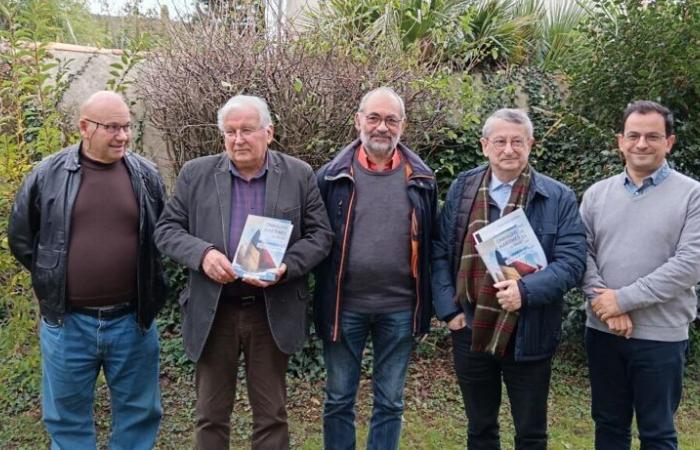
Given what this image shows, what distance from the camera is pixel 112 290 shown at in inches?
133

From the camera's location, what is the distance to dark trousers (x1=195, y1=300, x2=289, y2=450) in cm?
336

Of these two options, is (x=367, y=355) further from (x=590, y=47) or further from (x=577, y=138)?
(x=590, y=47)

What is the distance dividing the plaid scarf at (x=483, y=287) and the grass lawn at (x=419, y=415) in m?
1.70

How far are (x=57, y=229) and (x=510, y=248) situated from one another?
2210mm

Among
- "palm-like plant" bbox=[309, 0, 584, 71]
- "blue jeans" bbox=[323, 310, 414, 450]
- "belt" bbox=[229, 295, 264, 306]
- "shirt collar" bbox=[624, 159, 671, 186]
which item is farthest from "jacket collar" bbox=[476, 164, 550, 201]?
"palm-like plant" bbox=[309, 0, 584, 71]

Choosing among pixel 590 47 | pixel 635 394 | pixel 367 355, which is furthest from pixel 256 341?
pixel 590 47

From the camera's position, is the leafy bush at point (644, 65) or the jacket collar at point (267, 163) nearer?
the jacket collar at point (267, 163)

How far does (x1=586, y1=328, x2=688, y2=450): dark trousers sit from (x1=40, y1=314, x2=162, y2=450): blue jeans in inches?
93.2

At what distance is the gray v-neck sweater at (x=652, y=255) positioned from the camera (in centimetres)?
308

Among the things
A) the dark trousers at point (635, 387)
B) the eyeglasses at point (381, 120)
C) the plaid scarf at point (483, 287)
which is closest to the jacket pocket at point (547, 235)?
the plaid scarf at point (483, 287)

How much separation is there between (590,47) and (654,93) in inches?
32.4

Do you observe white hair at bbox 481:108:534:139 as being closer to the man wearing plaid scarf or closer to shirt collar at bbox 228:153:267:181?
the man wearing plaid scarf

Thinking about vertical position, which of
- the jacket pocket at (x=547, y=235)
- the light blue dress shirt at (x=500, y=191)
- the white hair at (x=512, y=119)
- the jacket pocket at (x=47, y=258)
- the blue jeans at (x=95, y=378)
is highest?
the white hair at (x=512, y=119)

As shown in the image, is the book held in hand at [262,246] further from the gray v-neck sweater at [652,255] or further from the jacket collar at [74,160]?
the gray v-neck sweater at [652,255]
